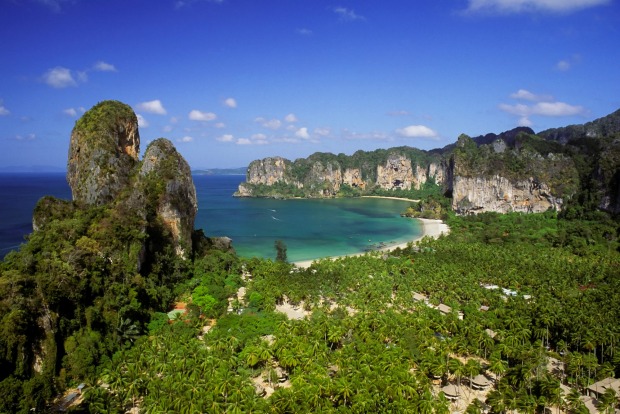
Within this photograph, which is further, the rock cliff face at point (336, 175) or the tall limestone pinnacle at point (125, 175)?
the rock cliff face at point (336, 175)

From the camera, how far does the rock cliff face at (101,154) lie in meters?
46.7

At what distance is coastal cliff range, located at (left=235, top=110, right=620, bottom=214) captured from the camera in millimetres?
87812

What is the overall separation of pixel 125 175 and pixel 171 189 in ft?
24.9

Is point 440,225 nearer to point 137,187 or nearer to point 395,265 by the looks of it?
point 395,265

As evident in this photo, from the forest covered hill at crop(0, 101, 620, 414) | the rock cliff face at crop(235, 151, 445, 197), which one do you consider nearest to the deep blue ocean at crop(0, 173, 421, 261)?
the forest covered hill at crop(0, 101, 620, 414)

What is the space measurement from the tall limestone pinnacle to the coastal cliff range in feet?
244

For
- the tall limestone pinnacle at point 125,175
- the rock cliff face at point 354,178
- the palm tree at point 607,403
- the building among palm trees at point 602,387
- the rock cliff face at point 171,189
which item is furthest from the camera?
the rock cliff face at point 354,178

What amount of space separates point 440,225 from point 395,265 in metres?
45.5

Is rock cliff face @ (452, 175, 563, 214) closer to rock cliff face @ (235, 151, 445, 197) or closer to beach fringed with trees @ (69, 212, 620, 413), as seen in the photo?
beach fringed with trees @ (69, 212, 620, 413)

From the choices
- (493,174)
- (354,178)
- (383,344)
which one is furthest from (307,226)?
(354,178)

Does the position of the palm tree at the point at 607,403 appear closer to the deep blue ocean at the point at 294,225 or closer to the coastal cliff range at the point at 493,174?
the deep blue ocean at the point at 294,225

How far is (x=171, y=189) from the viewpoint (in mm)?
46438

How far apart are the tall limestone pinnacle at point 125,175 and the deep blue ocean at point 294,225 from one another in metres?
17.1

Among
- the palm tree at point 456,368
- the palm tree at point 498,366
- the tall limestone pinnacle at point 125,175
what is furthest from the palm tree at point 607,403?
the tall limestone pinnacle at point 125,175
